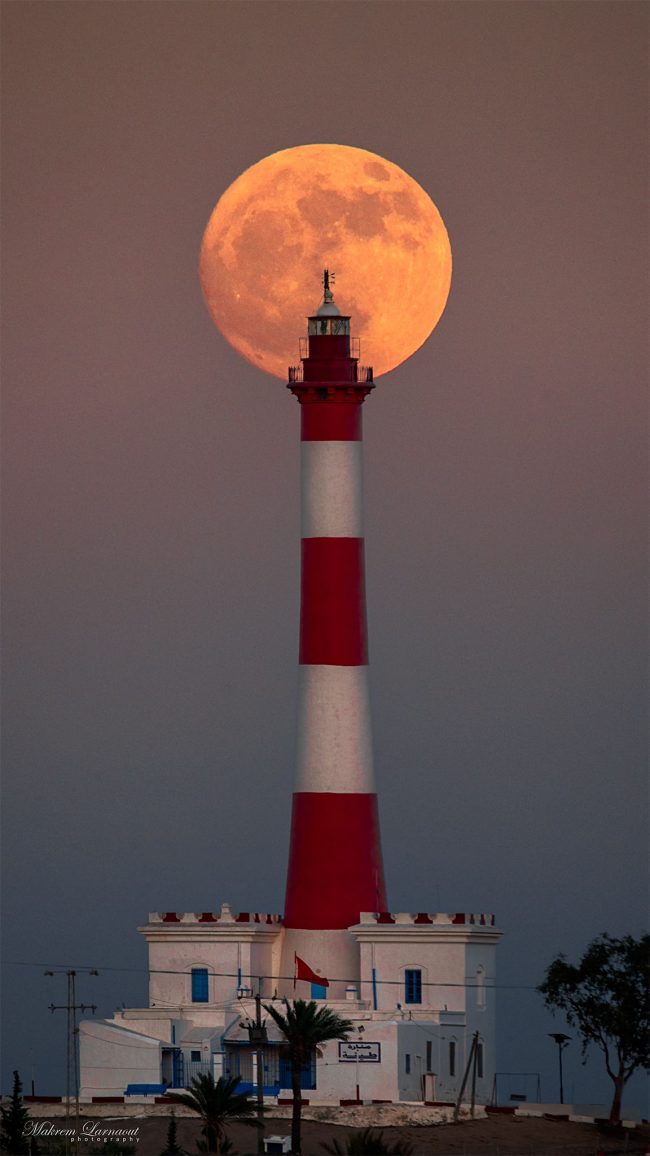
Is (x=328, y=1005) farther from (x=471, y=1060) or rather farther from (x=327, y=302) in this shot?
(x=327, y=302)

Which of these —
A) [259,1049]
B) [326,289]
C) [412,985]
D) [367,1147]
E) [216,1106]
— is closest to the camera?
[367,1147]

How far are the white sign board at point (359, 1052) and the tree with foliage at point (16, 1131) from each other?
9.04 m

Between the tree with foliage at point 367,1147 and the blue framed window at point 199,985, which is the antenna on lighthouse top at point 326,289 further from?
the tree with foliage at point 367,1147

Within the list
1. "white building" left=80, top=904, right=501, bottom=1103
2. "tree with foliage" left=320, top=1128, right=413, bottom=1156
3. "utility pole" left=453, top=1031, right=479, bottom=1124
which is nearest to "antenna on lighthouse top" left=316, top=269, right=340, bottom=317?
"white building" left=80, top=904, right=501, bottom=1103

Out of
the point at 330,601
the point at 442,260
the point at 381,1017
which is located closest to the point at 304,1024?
the point at 381,1017

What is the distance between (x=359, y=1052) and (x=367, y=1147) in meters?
13.4

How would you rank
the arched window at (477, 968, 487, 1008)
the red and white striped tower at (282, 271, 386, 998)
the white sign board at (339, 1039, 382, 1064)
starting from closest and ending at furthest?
the white sign board at (339, 1039, 382, 1064) → the red and white striped tower at (282, 271, 386, 998) → the arched window at (477, 968, 487, 1008)

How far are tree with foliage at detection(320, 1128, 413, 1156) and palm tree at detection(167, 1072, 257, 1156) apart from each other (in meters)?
2.28

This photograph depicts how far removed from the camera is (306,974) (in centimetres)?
10844

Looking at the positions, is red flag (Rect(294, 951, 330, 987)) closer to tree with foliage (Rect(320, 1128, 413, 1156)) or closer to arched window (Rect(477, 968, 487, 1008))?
arched window (Rect(477, 968, 487, 1008))

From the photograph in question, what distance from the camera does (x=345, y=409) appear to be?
10769 cm

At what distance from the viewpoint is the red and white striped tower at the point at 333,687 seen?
107688 mm

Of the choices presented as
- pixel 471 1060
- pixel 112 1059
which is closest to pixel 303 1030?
pixel 471 1060

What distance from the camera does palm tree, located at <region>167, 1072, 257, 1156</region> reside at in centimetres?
9594
